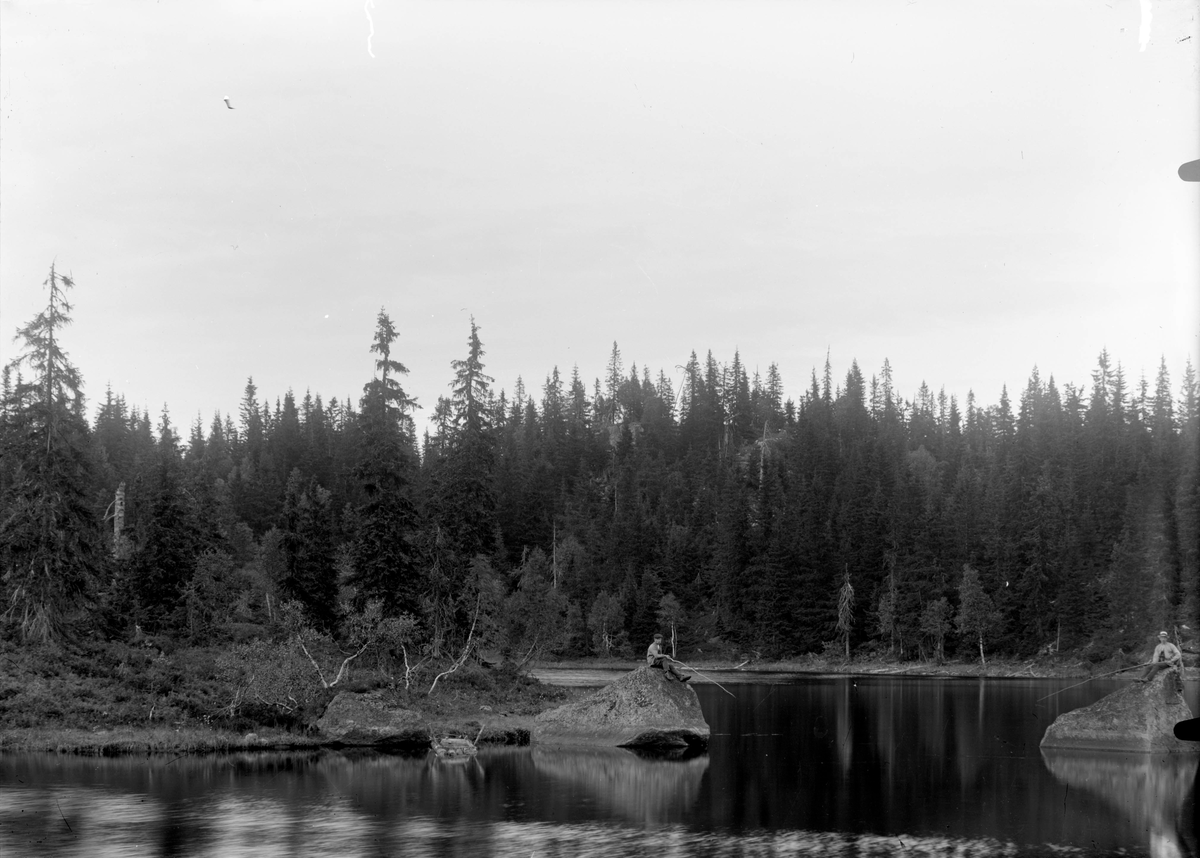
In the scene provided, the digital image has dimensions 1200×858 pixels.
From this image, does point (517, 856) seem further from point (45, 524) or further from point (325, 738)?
point (45, 524)

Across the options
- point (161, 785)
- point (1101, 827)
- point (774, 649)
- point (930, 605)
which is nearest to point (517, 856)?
point (1101, 827)

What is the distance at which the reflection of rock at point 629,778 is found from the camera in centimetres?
2655

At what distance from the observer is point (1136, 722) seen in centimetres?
3369

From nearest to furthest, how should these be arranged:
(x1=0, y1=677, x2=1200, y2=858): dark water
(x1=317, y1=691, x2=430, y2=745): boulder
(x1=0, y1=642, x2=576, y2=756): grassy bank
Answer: (x1=0, y1=677, x2=1200, y2=858): dark water → (x1=0, y1=642, x2=576, y2=756): grassy bank → (x1=317, y1=691, x2=430, y2=745): boulder

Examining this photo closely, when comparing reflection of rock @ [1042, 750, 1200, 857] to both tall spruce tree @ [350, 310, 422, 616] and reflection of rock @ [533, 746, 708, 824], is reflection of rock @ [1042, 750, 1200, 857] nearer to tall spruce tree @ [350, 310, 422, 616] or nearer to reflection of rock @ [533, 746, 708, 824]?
reflection of rock @ [533, 746, 708, 824]

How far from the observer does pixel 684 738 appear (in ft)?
125

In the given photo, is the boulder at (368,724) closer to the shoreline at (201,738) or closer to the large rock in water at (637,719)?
the shoreline at (201,738)

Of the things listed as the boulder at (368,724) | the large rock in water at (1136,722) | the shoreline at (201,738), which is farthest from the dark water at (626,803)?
the boulder at (368,724)

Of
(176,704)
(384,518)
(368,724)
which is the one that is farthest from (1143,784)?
(384,518)

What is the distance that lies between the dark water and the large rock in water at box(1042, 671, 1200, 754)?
28.1 inches

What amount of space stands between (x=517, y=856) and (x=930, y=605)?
94.8 meters

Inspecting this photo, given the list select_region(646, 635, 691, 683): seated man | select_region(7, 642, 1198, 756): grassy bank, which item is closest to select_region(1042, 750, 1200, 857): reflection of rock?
select_region(646, 635, 691, 683): seated man

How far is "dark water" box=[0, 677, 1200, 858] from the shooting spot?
21766 mm

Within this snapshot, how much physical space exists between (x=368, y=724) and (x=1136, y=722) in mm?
25265
